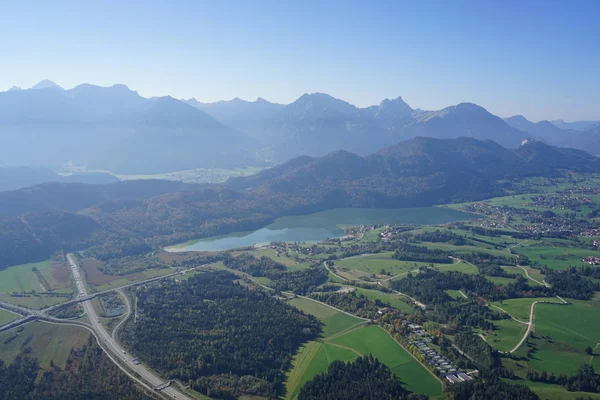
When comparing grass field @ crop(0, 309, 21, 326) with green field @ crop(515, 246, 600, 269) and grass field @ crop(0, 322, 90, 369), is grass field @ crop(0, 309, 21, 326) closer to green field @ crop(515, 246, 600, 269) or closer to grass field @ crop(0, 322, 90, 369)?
grass field @ crop(0, 322, 90, 369)

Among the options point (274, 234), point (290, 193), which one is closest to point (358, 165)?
point (290, 193)

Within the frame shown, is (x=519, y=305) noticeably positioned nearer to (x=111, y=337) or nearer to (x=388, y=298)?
(x=388, y=298)

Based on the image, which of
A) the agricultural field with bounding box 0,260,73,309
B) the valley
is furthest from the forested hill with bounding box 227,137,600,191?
the agricultural field with bounding box 0,260,73,309

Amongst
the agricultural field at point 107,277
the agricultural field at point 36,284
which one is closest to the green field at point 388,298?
the agricultural field at point 107,277

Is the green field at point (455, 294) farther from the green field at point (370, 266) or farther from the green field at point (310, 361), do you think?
the green field at point (310, 361)

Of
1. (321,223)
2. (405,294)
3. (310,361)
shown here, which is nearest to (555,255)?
(405,294)

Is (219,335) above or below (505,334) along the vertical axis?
below
